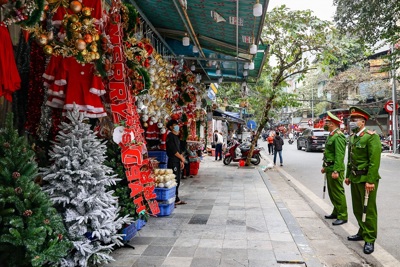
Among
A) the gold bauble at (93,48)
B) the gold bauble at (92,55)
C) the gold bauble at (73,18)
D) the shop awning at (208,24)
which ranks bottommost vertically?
the gold bauble at (92,55)

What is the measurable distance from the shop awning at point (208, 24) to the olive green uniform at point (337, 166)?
266 centimetres

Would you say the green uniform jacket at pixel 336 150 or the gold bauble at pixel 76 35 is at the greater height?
the gold bauble at pixel 76 35

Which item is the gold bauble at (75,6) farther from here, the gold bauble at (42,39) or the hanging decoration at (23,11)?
the hanging decoration at (23,11)

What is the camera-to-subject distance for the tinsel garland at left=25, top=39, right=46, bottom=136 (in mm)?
4219

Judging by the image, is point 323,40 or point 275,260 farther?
point 323,40

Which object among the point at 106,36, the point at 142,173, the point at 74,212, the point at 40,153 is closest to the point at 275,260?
the point at 142,173

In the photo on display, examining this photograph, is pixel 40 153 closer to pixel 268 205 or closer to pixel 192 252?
pixel 192 252

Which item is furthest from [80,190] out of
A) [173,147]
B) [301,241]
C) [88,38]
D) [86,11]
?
[173,147]

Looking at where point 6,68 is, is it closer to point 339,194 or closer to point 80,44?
point 80,44

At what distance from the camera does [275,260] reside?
435cm

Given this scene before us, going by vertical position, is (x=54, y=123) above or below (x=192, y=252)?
above

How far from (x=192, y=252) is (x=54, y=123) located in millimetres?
2436

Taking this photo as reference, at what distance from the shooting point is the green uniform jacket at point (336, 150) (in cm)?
620

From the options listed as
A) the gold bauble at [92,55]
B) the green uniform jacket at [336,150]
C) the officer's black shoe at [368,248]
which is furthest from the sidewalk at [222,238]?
the gold bauble at [92,55]
